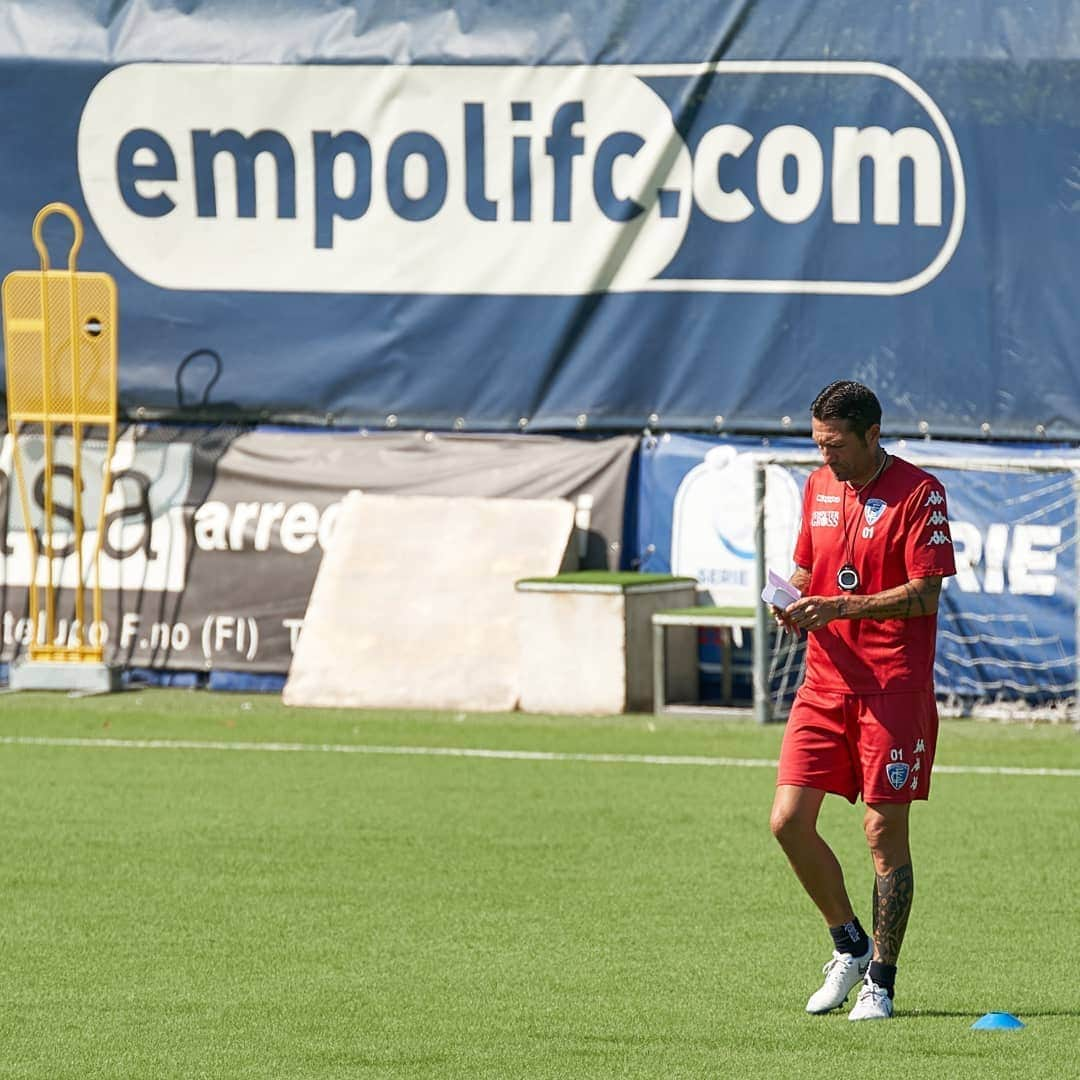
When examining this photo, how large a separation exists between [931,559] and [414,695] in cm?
867

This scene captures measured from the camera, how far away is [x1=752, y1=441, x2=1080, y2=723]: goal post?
48.8 ft

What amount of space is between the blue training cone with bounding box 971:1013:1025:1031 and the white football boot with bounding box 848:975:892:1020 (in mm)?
273

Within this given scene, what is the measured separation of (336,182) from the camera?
55.0ft

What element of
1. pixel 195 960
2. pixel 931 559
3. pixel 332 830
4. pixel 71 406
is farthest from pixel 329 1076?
pixel 71 406

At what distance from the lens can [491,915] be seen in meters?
8.91

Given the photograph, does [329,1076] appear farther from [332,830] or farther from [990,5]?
[990,5]

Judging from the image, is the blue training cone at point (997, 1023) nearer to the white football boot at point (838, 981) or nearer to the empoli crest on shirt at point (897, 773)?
the white football boot at point (838, 981)

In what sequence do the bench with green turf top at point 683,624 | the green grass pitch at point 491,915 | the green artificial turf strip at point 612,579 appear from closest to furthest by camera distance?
the green grass pitch at point 491,915 → the bench with green turf top at point 683,624 → the green artificial turf strip at point 612,579

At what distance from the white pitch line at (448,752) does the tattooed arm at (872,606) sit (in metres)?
5.85

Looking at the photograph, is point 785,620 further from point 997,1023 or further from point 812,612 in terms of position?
point 997,1023

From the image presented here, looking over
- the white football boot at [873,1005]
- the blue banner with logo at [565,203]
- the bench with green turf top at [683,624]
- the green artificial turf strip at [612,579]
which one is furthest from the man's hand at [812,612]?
the blue banner with logo at [565,203]

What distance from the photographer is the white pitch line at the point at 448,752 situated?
12820 mm

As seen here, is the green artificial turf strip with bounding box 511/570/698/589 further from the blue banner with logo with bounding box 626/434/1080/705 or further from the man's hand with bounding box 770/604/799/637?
the man's hand with bounding box 770/604/799/637

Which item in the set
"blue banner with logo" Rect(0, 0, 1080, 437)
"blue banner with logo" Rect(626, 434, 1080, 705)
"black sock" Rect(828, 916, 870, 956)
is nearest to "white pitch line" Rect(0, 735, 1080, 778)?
"blue banner with logo" Rect(626, 434, 1080, 705)
